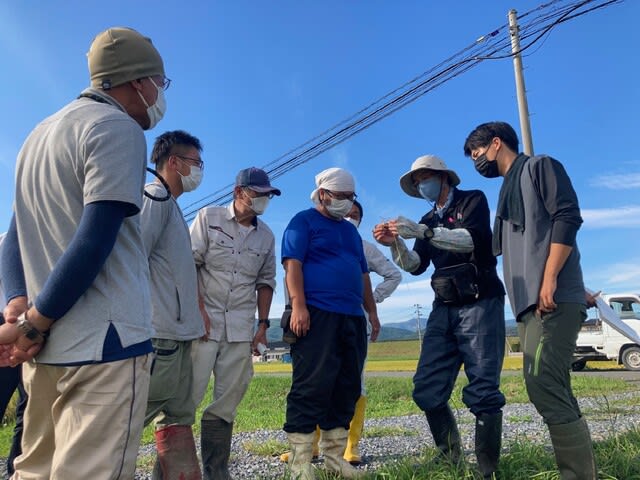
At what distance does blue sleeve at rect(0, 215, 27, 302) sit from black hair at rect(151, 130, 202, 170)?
1.50m

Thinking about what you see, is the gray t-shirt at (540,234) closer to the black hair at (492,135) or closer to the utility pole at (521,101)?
the black hair at (492,135)

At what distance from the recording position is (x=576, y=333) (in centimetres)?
278

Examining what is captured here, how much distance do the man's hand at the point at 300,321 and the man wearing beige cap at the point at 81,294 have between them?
5.35ft

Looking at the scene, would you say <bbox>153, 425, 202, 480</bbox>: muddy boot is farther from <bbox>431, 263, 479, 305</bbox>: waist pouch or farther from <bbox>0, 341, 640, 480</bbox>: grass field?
<bbox>431, 263, 479, 305</bbox>: waist pouch

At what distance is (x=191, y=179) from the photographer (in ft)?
11.3

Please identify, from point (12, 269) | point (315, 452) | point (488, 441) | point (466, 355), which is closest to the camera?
point (12, 269)

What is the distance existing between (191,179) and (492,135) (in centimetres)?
193

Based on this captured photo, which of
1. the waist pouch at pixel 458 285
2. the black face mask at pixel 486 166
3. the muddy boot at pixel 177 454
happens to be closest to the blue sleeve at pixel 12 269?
the muddy boot at pixel 177 454

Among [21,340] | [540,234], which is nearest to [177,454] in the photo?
[21,340]

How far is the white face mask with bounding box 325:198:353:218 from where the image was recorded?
3773 mm

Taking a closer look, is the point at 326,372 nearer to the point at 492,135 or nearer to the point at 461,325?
the point at 461,325

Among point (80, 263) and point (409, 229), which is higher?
point (409, 229)

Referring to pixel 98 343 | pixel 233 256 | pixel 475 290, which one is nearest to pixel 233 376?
pixel 233 256

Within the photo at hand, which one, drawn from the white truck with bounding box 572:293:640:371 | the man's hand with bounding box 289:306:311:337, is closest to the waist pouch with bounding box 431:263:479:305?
the man's hand with bounding box 289:306:311:337
